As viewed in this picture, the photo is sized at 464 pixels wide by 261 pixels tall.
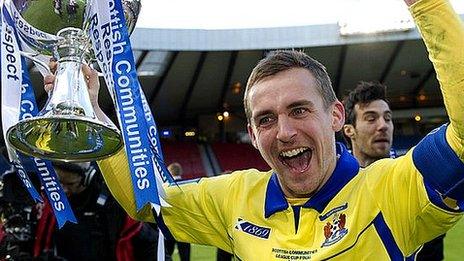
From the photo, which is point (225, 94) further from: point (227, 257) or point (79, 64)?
point (79, 64)

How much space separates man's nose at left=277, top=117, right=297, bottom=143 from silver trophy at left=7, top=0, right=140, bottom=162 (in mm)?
424

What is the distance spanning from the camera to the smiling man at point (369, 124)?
2.99 metres

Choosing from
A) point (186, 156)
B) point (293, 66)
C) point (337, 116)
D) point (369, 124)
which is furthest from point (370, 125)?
point (186, 156)

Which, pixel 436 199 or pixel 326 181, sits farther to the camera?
pixel 326 181

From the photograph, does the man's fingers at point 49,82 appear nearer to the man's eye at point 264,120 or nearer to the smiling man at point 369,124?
the man's eye at point 264,120

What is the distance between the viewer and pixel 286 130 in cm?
141

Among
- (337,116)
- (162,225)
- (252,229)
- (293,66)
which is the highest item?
(293,66)

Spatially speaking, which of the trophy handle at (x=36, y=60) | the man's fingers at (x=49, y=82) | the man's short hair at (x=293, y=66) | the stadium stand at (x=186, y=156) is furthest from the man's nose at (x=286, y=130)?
the stadium stand at (x=186, y=156)

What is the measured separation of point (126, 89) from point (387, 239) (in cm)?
74

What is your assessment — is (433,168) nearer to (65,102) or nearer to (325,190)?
(325,190)

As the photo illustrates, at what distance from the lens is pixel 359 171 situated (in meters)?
1.48

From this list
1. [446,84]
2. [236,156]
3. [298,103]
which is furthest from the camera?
[236,156]

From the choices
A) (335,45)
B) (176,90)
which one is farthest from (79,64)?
(176,90)

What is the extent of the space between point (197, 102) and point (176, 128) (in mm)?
2983
